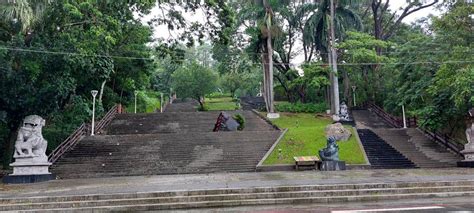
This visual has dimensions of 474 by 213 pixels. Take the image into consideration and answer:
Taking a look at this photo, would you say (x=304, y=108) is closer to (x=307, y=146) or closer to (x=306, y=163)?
(x=307, y=146)

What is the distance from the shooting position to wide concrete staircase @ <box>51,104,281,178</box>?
18078 millimetres

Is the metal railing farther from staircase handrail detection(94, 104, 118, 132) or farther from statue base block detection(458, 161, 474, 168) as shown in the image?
statue base block detection(458, 161, 474, 168)

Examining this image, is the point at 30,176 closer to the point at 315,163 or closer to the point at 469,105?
the point at 315,163

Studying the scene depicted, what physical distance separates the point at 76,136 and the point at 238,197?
1480 cm

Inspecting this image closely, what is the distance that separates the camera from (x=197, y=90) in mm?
43781

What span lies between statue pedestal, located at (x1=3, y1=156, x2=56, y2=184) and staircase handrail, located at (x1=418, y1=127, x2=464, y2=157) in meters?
19.3

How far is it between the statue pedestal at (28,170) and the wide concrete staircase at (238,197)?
5895 mm

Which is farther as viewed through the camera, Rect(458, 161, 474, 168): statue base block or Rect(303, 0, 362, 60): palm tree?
Rect(303, 0, 362, 60): palm tree

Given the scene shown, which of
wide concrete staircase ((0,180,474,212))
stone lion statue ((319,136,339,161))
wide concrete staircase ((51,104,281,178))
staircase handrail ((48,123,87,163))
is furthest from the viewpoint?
staircase handrail ((48,123,87,163))

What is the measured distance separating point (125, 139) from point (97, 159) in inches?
131

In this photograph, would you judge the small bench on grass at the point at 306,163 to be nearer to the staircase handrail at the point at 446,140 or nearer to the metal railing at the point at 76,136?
the staircase handrail at the point at 446,140

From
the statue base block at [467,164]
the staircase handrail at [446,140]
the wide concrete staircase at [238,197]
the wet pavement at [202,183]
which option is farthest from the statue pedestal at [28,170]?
the staircase handrail at [446,140]

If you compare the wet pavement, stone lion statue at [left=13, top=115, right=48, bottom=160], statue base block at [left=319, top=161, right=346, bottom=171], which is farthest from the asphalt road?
stone lion statue at [left=13, top=115, right=48, bottom=160]

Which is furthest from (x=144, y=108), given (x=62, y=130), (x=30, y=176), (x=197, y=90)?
(x=30, y=176)
